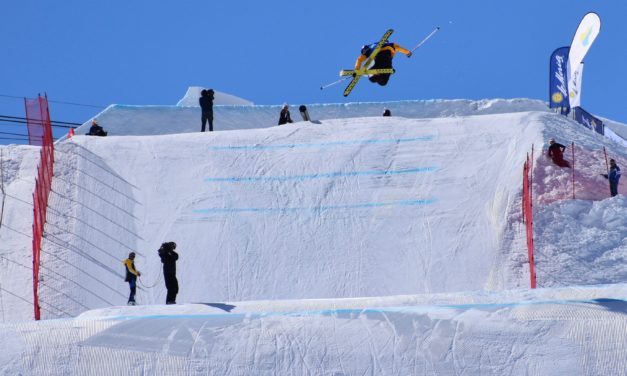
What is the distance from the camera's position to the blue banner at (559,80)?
2883cm

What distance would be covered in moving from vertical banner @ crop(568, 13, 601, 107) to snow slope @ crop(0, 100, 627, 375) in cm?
380

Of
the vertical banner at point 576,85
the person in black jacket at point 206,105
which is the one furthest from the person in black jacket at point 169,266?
the vertical banner at point 576,85

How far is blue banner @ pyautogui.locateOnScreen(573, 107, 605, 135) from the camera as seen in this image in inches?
1105

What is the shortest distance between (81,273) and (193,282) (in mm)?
1684

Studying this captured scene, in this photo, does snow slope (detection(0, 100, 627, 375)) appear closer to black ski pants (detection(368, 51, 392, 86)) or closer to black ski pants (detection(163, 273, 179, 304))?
black ski pants (detection(368, 51, 392, 86))

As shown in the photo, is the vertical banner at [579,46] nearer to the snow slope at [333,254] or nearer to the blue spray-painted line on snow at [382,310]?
the snow slope at [333,254]

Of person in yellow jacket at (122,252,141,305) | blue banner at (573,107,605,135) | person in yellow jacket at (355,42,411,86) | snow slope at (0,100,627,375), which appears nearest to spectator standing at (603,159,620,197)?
snow slope at (0,100,627,375)

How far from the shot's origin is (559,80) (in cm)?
2922

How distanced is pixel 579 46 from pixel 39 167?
12.2m

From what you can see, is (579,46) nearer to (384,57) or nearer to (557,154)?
(384,57)

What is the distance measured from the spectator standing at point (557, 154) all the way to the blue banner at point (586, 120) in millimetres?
5783

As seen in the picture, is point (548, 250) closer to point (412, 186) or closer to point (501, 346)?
point (412, 186)

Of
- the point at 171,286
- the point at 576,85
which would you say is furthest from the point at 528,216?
the point at 576,85

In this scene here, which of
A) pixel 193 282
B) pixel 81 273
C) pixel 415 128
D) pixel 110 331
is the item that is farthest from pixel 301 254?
pixel 110 331
